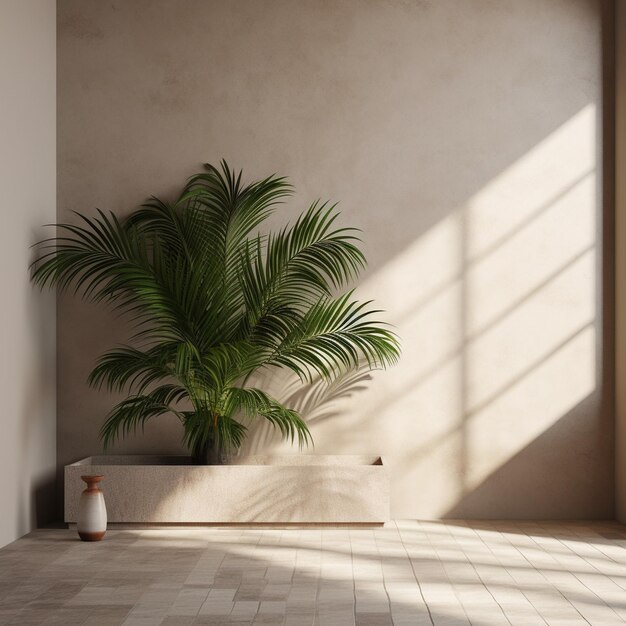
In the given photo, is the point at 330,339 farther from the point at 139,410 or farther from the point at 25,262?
the point at 25,262

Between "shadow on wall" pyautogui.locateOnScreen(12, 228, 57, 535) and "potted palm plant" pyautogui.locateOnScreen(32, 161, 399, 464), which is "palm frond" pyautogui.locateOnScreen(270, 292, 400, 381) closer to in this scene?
"potted palm plant" pyautogui.locateOnScreen(32, 161, 399, 464)

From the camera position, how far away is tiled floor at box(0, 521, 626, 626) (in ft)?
10.9

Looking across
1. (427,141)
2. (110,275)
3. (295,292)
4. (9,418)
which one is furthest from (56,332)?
(427,141)

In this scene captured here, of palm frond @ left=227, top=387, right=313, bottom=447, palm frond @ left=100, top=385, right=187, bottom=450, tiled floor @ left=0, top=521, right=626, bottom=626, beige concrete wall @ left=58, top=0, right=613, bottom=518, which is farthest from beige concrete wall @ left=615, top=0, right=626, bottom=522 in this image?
palm frond @ left=100, top=385, right=187, bottom=450

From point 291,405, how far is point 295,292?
0.67 meters

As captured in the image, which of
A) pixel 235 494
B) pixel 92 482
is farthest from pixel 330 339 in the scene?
pixel 92 482

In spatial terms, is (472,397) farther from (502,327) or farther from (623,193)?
(623,193)

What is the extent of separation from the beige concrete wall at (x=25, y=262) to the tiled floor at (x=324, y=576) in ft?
1.11

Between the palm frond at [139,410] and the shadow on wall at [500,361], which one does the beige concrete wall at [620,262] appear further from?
the palm frond at [139,410]

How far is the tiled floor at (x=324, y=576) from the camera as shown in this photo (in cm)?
332

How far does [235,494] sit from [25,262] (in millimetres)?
1712

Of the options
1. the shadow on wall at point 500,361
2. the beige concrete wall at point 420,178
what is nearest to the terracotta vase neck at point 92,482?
the beige concrete wall at point 420,178

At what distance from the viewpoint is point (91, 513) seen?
4.70 m

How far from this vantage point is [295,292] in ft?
18.0
